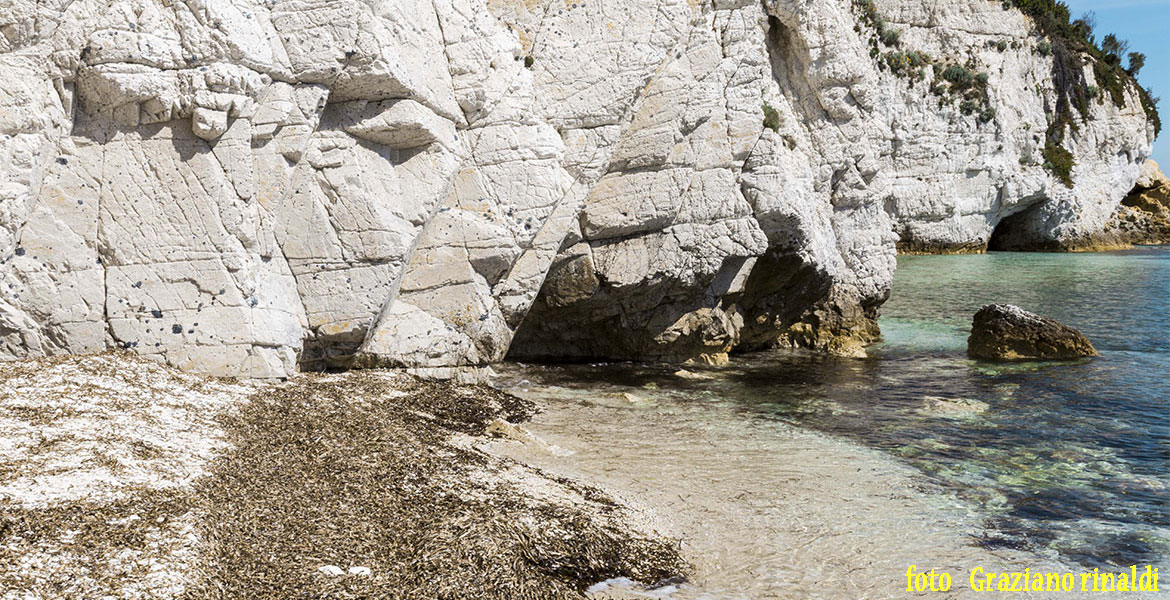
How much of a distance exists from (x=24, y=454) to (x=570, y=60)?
10118 millimetres

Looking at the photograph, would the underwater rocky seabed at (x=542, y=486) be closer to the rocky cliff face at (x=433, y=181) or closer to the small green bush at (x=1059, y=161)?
the rocky cliff face at (x=433, y=181)

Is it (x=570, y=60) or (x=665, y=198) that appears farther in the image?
(x=665, y=198)

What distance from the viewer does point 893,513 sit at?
355 inches

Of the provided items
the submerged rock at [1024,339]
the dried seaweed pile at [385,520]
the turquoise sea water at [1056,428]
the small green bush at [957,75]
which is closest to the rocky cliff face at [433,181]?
the dried seaweed pile at [385,520]

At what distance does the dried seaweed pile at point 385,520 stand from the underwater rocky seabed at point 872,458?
3.12ft

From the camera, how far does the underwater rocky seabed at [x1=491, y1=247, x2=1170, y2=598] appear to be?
8.02 meters

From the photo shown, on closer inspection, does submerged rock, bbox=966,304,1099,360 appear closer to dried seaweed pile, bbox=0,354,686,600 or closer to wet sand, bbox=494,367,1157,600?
wet sand, bbox=494,367,1157,600

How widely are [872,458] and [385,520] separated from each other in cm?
668

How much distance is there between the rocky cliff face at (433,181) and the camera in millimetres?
9914

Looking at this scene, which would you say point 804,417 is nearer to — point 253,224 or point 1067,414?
point 1067,414

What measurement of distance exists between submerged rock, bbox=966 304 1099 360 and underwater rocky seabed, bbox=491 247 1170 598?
0.63 metres

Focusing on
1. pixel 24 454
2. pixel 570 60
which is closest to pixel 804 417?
pixel 570 60

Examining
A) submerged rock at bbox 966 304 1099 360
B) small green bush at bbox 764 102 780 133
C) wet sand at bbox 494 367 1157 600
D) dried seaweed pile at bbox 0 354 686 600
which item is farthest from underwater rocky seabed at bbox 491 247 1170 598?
small green bush at bbox 764 102 780 133

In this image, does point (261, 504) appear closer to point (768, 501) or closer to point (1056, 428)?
point (768, 501)
